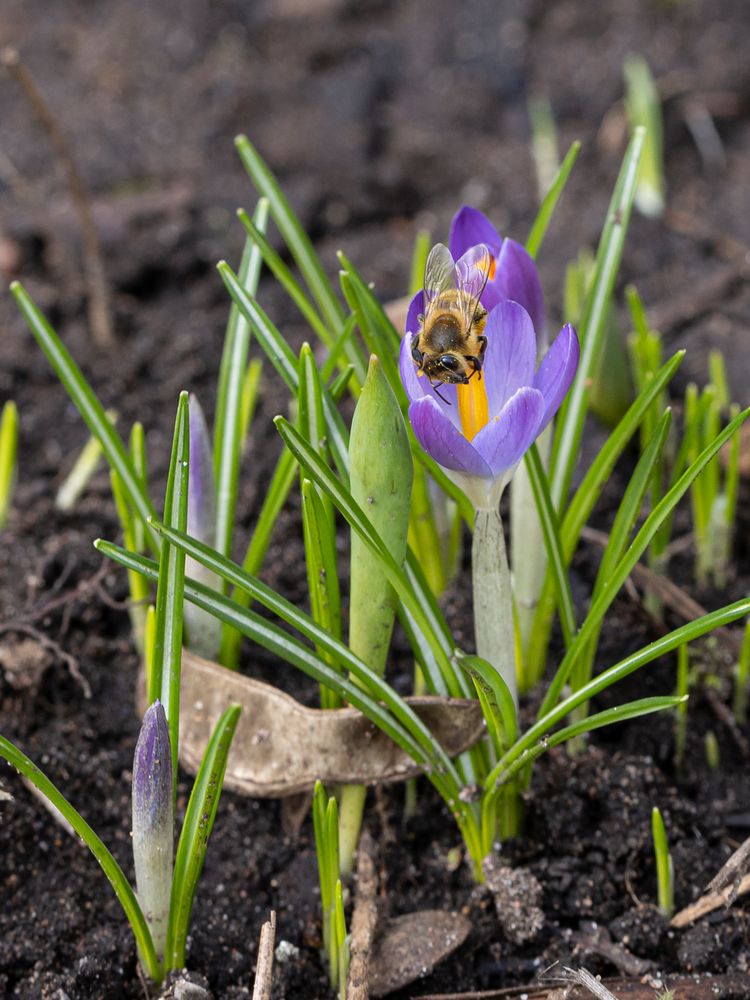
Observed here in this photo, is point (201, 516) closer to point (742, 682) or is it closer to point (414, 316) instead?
point (414, 316)

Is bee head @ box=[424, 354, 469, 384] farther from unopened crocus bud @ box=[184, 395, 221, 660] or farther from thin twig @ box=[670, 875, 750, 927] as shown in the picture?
thin twig @ box=[670, 875, 750, 927]

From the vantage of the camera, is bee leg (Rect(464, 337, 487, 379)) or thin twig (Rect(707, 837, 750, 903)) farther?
thin twig (Rect(707, 837, 750, 903))

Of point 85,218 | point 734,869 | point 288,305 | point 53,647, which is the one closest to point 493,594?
point 734,869

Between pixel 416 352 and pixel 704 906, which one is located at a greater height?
pixel 416 352

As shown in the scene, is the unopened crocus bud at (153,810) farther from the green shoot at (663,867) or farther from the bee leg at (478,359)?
the green shoot at (663,867)

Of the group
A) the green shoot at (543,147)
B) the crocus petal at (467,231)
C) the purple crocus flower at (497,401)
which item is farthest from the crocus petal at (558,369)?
the green shoot at (543,147)

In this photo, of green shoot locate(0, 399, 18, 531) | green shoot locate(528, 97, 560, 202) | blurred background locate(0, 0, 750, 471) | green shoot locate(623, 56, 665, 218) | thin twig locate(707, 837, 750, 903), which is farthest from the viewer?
green shoot locate(528, 97, 560, 202)

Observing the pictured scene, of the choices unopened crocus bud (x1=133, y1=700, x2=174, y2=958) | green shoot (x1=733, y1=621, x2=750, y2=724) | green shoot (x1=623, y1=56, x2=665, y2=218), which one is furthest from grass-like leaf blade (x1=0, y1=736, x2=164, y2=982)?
green shoot (x1=623, y1=56, x2=665, y2=218)
